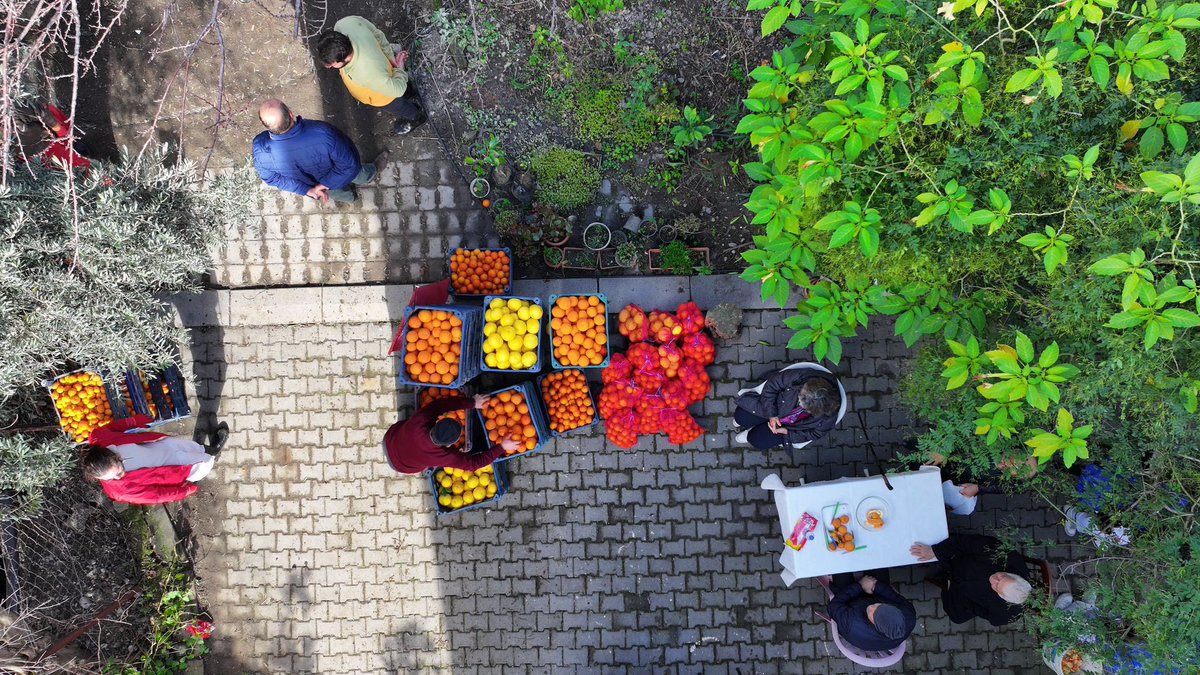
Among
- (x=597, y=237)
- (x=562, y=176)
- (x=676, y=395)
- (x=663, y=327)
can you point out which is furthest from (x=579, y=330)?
(x=562, y=176)

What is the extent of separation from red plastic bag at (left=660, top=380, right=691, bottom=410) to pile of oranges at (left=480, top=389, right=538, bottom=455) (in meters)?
1.42

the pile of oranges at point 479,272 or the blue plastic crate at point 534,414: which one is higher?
the pile of oranges at point 479,272

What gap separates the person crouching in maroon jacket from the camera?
18.8ft

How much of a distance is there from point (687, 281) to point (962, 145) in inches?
130

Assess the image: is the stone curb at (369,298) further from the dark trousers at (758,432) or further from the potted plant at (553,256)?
the dark trousers at (758,432)

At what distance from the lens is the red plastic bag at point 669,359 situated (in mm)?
6473

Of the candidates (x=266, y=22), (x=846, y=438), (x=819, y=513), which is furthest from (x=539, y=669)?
(x=266, y=22)

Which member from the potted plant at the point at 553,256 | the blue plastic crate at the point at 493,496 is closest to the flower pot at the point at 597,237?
the potted plant at the point at 553,256

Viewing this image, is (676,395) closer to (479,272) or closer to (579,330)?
(579,330)

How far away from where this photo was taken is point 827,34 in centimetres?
461

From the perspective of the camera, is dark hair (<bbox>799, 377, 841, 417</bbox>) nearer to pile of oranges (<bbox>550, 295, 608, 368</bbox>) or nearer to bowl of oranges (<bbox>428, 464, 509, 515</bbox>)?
pile of oranges (<bbox>550, 295, 608, 368</bbox>)

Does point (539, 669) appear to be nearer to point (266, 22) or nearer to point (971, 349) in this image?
point (971, 349)

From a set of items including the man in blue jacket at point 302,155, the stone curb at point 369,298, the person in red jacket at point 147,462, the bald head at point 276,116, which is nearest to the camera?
the bald head at point 276,116

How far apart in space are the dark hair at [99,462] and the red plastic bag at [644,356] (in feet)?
16.6
